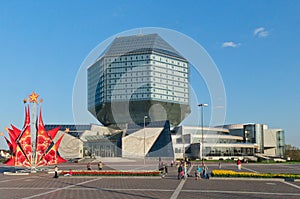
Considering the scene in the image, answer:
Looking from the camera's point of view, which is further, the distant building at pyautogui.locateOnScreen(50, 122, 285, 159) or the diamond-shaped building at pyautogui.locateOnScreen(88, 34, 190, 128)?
the diamond-shaped building at pyautogui.locateOnScreen(88, 34, 190, 128)

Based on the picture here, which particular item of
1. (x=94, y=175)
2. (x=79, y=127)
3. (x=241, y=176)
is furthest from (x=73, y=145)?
(x=241, y=176)

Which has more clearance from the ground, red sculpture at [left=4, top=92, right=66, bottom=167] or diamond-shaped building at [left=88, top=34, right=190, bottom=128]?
diamond-shaped building at [left=88, top=34, right=190, bottom=128]

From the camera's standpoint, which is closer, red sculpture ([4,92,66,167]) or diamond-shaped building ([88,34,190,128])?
red sculpture ([4,92,66,167])

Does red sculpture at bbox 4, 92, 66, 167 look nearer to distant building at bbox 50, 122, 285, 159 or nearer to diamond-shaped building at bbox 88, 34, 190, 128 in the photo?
distant building at bbox 50, 122, 285, 159

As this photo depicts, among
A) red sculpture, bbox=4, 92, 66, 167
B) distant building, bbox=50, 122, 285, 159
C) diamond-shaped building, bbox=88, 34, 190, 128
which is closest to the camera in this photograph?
red sculpture, bbox=4, 92, 66, 167

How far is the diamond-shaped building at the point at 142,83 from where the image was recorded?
9869 cm

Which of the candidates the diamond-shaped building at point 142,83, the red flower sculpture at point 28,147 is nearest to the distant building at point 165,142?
the diamond-shaped building at point 142,83

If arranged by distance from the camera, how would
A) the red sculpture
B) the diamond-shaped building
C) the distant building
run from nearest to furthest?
1. the red sculpture
2. the distant building
3. the diamond-shaped building

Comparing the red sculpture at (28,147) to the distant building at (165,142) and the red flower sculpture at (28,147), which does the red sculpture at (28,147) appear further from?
the distant building at (165,142)

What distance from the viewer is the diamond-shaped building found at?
98.7 metres

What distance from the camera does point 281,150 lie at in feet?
347

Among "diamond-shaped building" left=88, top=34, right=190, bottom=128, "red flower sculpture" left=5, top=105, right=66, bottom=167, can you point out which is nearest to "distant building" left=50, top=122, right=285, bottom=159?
"diamond-shaped building" left=88, top=34, right=190, bottom=128

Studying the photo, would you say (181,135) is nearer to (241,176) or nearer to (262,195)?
(241,176)

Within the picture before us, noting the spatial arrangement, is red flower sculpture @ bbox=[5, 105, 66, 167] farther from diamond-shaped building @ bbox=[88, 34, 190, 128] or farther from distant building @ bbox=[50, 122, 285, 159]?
diamond-shaped building @ bbox=[88, 34, 190, 128]
